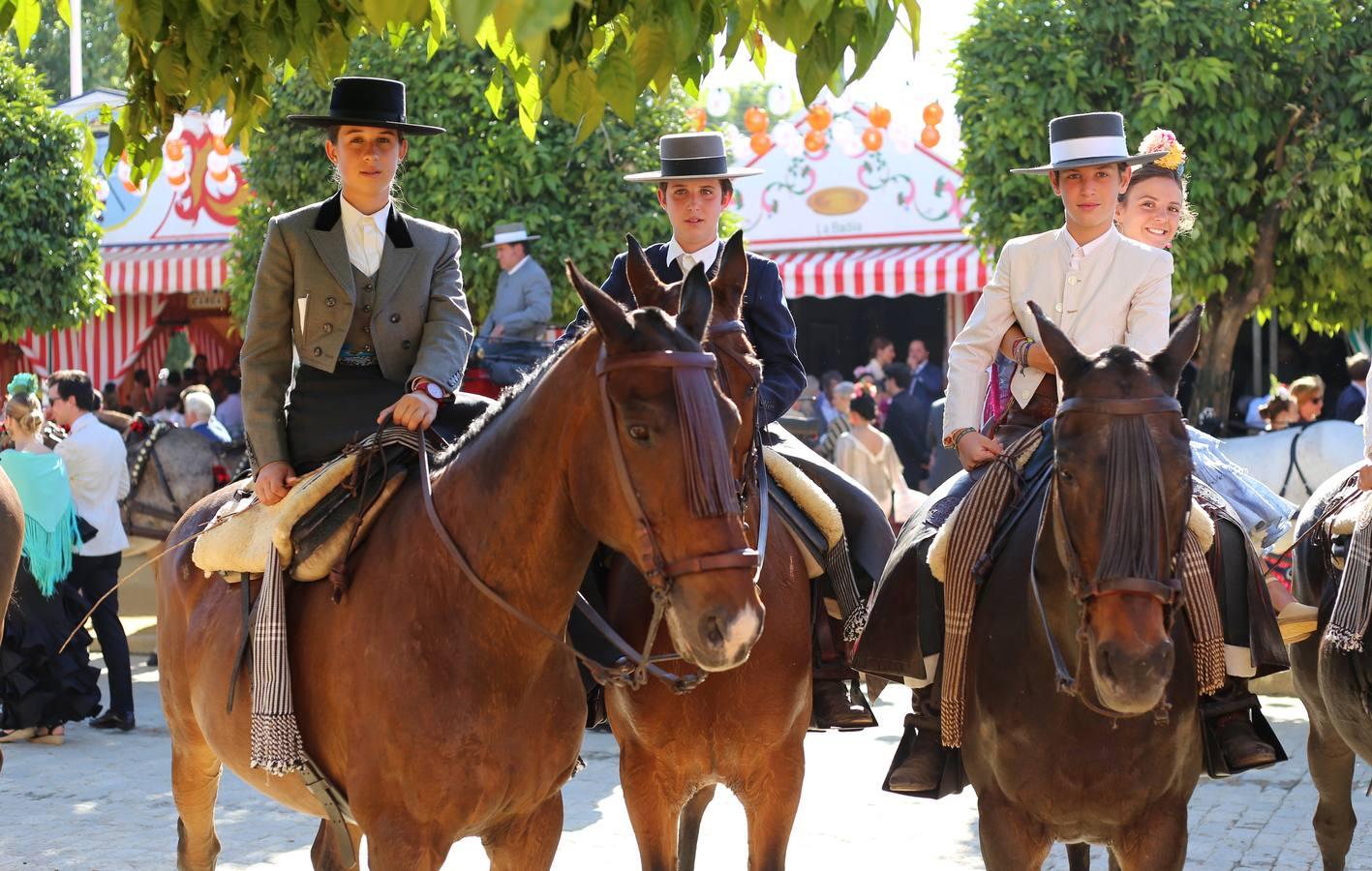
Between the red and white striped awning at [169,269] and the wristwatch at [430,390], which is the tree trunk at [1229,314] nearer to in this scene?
the wristwatch at [430,390]

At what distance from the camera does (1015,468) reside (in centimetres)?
493

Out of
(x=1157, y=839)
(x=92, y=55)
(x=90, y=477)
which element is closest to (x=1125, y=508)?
(x=1157, y=839)

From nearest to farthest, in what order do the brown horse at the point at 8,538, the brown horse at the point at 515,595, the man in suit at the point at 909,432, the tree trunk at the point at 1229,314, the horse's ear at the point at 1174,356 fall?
the brown horse at the point at 515,595 < the horse's ear at the point at 1174,356 < the brown horse at the point at 8,538 < the tree trunk at the point at 1229,314 < the man in suit at the point at 909,432

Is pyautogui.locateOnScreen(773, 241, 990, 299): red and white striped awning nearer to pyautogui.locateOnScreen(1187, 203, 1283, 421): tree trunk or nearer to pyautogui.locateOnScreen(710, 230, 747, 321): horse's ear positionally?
pyautogui.locateOnScreen(1187, 203, 1283, 421): tree trunk

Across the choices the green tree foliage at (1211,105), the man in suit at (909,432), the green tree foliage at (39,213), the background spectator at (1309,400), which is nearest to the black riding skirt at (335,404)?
the green tree foliage at (1211,105)

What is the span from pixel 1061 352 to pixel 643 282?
1193mm

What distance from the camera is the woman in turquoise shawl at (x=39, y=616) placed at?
10.2 meters

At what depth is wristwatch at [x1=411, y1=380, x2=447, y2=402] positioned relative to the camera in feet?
15.4

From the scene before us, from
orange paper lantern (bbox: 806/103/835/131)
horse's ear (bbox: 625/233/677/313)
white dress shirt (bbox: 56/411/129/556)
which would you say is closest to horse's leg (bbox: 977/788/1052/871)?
horse's ear (bbox: 625/233/677/313)

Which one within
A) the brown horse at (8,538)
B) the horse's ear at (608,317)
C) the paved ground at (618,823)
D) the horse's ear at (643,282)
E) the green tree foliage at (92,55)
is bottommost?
the paved ground at (618,823)

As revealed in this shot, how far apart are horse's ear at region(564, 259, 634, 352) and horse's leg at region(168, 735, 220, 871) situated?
279 cm

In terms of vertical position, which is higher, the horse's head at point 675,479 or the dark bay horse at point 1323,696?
the horse's head at point 675,479

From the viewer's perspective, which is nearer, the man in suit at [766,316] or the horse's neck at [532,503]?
the horse's neck at [532,503]

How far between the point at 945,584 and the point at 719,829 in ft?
11.2
